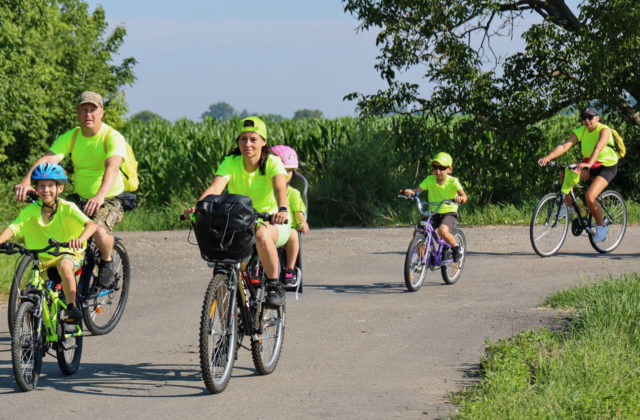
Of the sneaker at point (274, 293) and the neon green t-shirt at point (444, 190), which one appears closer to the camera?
the sneaker at point (274, 293)

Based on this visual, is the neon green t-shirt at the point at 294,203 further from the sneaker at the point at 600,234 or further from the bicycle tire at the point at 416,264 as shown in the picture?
the sneaker at the point at 600,234

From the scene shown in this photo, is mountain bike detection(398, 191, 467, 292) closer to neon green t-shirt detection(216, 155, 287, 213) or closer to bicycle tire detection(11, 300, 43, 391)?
neon green t-shirt detection(216, 155, 287, 213)

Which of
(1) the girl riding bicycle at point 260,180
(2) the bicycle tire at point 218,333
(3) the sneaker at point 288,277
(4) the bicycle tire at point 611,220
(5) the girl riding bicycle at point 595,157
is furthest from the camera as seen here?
(4) the bicycle tire at point 611,220

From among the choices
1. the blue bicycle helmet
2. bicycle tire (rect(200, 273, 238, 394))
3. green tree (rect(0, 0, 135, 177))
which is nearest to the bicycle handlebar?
the blue bicycle helmet

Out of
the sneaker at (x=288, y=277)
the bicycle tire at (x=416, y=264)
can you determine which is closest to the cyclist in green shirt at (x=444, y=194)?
the bicycle tire at (x=416, y=264)

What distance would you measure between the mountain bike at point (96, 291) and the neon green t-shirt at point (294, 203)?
1592 millimetres

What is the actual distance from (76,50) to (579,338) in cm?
2500

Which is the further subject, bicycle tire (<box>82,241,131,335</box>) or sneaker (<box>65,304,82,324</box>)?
bicycle tire (<box>82,241,131,335</box>)

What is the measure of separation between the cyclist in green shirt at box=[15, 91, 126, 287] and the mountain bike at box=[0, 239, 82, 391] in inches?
46.1

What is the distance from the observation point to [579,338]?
736cm

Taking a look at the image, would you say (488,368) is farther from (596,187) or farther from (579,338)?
(596,187)

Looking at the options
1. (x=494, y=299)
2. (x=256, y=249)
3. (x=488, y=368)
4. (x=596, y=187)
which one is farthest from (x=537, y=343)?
(x=596, y=187)

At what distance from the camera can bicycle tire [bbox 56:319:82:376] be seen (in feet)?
22.6

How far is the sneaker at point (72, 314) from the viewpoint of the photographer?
696cm
